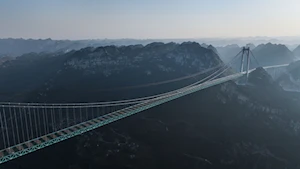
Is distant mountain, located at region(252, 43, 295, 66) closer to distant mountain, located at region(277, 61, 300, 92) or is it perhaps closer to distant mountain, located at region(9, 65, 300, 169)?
distant mountain, located at region(277, 61, 300, 92)

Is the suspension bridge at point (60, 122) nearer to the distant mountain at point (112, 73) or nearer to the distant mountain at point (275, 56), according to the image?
the distant mountain at point (112, 73)

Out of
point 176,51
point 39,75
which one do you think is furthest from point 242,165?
point 39,75

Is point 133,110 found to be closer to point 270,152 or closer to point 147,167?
point 147,167

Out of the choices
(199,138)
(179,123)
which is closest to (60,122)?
(179,123)

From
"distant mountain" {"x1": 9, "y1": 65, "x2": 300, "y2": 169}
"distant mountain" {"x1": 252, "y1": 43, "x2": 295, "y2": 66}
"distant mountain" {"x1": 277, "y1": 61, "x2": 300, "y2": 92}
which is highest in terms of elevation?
"distant mountain" {"x1": 252, "y1": 43, "x2": 295, "y2": 66}

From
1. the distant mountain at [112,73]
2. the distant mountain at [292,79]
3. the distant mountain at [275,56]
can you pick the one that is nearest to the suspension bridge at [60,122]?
the distant mountain at [112,73]

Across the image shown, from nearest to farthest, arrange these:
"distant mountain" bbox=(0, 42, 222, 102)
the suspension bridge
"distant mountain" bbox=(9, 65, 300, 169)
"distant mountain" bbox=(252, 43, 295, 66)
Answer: the suspension bridge < "distant mountain" bbox=(9, 65, 300, 169) < "distant mountain" bbox=(0, 42, 222, 102) < "distant mountain" bbox=(252, 43, 295, 66)

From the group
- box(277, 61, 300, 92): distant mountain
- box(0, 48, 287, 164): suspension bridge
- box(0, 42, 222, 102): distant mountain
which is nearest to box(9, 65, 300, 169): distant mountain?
box(0, 48, 287, 164): suspension bridge

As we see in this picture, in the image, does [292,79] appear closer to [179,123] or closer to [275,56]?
[275,56]

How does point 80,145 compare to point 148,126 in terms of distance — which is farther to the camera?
point 148,126
